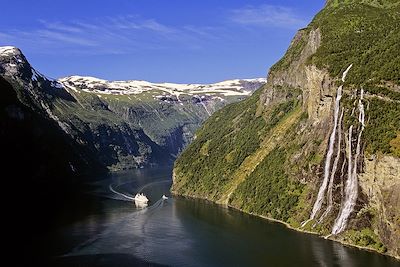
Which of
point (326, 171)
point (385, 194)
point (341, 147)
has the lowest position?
point (385, 194)

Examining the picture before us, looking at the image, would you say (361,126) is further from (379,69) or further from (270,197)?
(270,197)

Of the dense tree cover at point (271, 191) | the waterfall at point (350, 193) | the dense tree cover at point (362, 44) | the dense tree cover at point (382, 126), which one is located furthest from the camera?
the dense tree cover at point (271, 191)

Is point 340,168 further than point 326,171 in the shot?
No

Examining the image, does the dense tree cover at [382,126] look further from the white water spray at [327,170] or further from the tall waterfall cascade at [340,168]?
the white water spray at [327,170]

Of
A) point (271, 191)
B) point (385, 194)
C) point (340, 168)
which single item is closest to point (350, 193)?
point (340, 168)

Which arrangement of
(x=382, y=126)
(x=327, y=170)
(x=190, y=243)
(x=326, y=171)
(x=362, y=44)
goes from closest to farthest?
(x=382, y=126), (x=190, y=243), (x=327, y=170), (x=326, y=171), (x=362, y=44)

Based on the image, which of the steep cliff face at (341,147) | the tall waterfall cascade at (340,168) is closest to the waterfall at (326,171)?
the tall waterfall cascade at (340,168)

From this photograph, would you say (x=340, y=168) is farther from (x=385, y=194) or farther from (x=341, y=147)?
(x=385, y=194)
